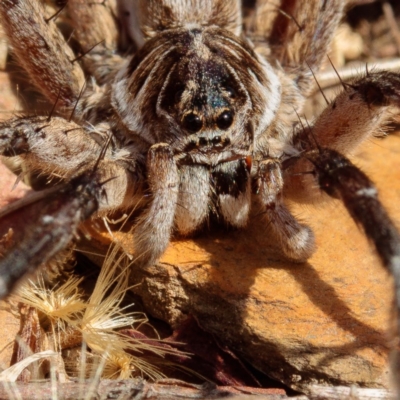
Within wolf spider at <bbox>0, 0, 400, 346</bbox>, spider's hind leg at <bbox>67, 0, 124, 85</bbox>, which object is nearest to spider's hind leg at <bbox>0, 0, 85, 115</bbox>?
wolf spider at <bbox>0, 0, 400, 346</bbox>

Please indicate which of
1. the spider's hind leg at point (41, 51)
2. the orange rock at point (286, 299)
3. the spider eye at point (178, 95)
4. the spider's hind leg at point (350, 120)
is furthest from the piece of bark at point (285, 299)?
the spider's hind leg at point (41, 51)

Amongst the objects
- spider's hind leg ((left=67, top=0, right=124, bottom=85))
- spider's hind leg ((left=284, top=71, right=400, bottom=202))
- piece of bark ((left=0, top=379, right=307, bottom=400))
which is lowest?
piece of bark ((left=0, top=379, right=307, bottom=400))

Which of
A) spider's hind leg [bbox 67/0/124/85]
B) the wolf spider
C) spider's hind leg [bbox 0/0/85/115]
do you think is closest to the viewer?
the wolf spider

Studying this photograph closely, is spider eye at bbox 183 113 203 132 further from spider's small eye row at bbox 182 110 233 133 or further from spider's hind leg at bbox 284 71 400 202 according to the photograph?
spider's hind leg at bbox 284 71 400 202

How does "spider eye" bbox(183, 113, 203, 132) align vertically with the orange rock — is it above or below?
above

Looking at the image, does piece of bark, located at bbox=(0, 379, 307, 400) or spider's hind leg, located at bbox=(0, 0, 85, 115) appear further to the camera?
spider's hind leg, located at bbox=(0, 0, 85, 115)

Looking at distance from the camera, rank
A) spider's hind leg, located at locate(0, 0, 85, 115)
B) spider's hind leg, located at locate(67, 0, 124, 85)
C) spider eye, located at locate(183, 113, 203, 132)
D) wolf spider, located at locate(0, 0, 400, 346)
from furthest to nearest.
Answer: spider's hind leg, located at locate(67, 0, 124, 85), spider's hind leg, located at locate(0, 0, 85, 115), spider eye, located at locate(183, 113, 203, 132), wolf spider, located at locate(0, 0, 400, 346)

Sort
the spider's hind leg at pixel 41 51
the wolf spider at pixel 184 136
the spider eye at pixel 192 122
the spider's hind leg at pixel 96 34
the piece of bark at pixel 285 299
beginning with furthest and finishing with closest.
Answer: the spider's hind leg at pixel 96 34, the spider's hind leg at pixel 41 51, the spider eye at pixel 192 122, the piece of bark at pixel 285 299, the wolf spider at pixel 184 136

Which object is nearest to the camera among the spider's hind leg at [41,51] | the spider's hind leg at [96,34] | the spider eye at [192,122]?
the spider eye at [192,122]

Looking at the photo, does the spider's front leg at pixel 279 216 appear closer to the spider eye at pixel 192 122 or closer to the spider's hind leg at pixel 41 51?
the spider eye at pixel 192 122
